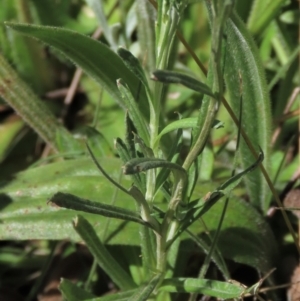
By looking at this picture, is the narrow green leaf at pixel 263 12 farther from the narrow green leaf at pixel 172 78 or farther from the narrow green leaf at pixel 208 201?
the narrow green leaf at pixel 172 78

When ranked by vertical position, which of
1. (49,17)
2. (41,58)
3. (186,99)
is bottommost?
(186,99)

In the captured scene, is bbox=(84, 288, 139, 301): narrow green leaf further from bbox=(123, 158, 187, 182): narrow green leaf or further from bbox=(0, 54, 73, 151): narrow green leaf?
bbox=(0, 54, 73, 151): narrow green leaf

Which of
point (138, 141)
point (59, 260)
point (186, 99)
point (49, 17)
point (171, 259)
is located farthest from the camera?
point (49, 17)

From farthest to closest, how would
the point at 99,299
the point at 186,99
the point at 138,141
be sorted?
the point at 186,99 < the point at 99,299 < the point at 138,141


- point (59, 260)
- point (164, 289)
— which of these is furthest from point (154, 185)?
point (59, 260)

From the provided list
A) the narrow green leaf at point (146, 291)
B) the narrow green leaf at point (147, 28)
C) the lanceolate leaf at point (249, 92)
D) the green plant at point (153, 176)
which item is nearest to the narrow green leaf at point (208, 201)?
the green plant at point (153, 176)

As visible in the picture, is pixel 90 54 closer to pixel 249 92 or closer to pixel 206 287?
pixel 249 92

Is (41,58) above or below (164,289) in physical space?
above

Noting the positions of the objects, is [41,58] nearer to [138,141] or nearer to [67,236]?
[67,236]

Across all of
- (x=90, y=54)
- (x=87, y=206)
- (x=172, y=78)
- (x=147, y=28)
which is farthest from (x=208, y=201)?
(x=147, y=28)
